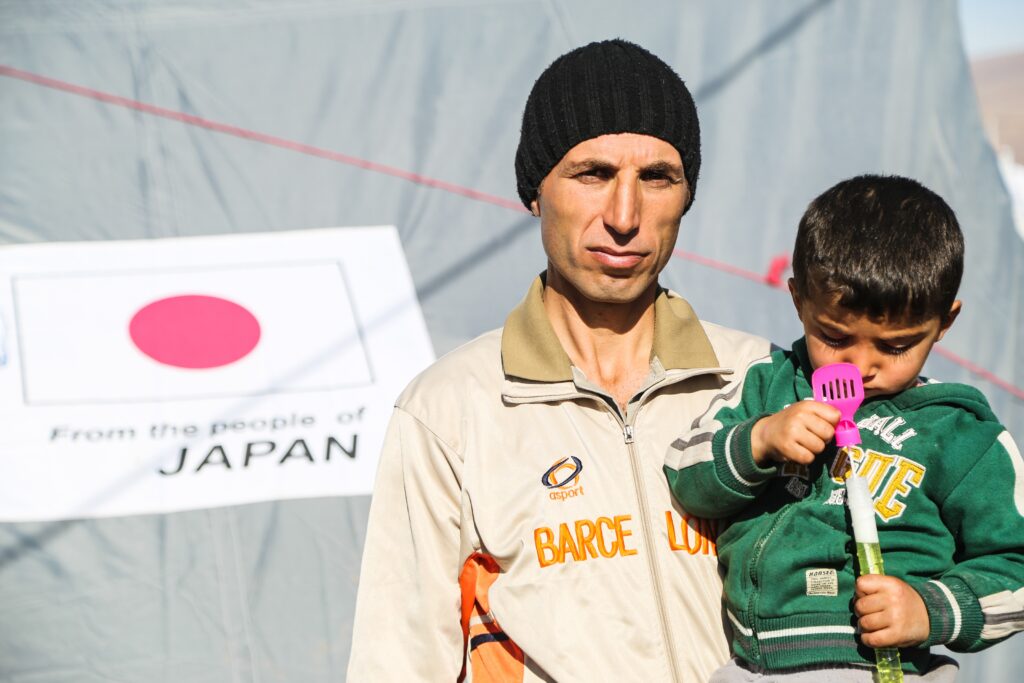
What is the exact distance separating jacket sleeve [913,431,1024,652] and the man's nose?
602mm

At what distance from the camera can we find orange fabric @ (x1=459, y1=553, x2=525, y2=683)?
6.22 ft

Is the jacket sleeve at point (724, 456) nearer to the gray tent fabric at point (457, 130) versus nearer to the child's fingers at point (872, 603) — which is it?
the child's fingers at point (872, 603)

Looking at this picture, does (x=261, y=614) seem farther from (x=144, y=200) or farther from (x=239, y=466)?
(x=144, y=200)

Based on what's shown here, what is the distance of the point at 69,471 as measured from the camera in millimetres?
2875

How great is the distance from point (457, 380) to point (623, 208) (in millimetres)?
366

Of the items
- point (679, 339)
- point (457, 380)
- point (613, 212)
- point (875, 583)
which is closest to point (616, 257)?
point (613, 212)

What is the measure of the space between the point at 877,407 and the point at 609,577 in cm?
45

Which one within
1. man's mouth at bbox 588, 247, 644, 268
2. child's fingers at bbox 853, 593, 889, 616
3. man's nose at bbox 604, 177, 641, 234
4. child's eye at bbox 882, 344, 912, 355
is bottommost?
child's fingers at bbox 853, 593, 889, 616

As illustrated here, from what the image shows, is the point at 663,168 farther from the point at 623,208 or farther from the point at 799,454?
the point at 799,454

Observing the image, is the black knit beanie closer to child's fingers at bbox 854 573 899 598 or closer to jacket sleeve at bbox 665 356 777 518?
jacket sleeve at bbox 665 356 777 518

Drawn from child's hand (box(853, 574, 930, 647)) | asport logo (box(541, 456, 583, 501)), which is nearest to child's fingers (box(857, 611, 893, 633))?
child's hand (box(853, 574, 930, 647))

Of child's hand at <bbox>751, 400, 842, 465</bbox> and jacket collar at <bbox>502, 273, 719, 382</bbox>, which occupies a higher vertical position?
jacket collar at <bbox>502, 273, 719, 382</bbox>

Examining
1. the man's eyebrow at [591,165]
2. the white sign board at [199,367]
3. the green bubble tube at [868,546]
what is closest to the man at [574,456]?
the man's eyebrow at [591,165]

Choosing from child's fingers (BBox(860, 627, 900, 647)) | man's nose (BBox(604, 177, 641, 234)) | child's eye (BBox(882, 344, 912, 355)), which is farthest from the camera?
man's nose (BBox(604, 177, 641, 234))
